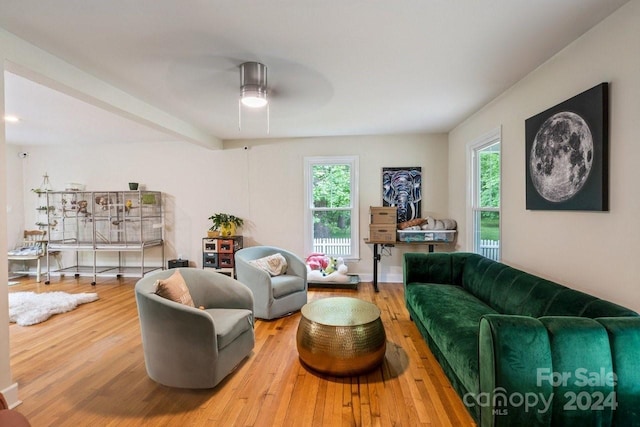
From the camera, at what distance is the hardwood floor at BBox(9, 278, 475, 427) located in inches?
72.6

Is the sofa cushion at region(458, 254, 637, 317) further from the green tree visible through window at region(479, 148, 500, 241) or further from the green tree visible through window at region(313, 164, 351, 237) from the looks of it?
the green tree visible through window at region(313, 164, 351, 237)

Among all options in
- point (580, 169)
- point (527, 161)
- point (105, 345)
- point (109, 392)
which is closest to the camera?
point (580, 169)

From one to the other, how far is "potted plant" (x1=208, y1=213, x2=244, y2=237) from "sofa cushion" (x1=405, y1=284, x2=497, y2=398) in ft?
10.4

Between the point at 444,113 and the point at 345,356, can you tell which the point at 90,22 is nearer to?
the point at 345,356

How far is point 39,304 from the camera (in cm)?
380

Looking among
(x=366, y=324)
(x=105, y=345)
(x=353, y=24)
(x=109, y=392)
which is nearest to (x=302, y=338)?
(x=366, y=324)

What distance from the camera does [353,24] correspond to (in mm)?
1851

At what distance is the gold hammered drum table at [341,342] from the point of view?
2174 mm

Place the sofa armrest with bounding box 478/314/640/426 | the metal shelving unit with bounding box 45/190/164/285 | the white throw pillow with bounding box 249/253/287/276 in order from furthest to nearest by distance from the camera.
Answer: the metal shelving unit with bounding box 45/190/164/285 → the white throw pillow with bounding box 249/253/287/276 → the sofa armrest with bounding box 478/314/640/426

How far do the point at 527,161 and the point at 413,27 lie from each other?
1.54m

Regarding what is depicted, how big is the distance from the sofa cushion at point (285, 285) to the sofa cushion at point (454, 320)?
129cm

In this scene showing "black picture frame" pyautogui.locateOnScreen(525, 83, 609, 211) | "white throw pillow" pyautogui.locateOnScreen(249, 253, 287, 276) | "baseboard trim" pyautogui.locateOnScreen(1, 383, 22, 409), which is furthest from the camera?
"white throw pillow" pyautogui.locateOnScreen(249, 253, 287, 276)

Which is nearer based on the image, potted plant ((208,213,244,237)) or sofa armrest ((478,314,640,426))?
sofa armrest ((478,314,640,426))

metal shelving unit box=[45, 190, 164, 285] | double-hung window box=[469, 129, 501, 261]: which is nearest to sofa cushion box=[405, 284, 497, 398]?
double-hung window box=[469, 129, 501, 261]
